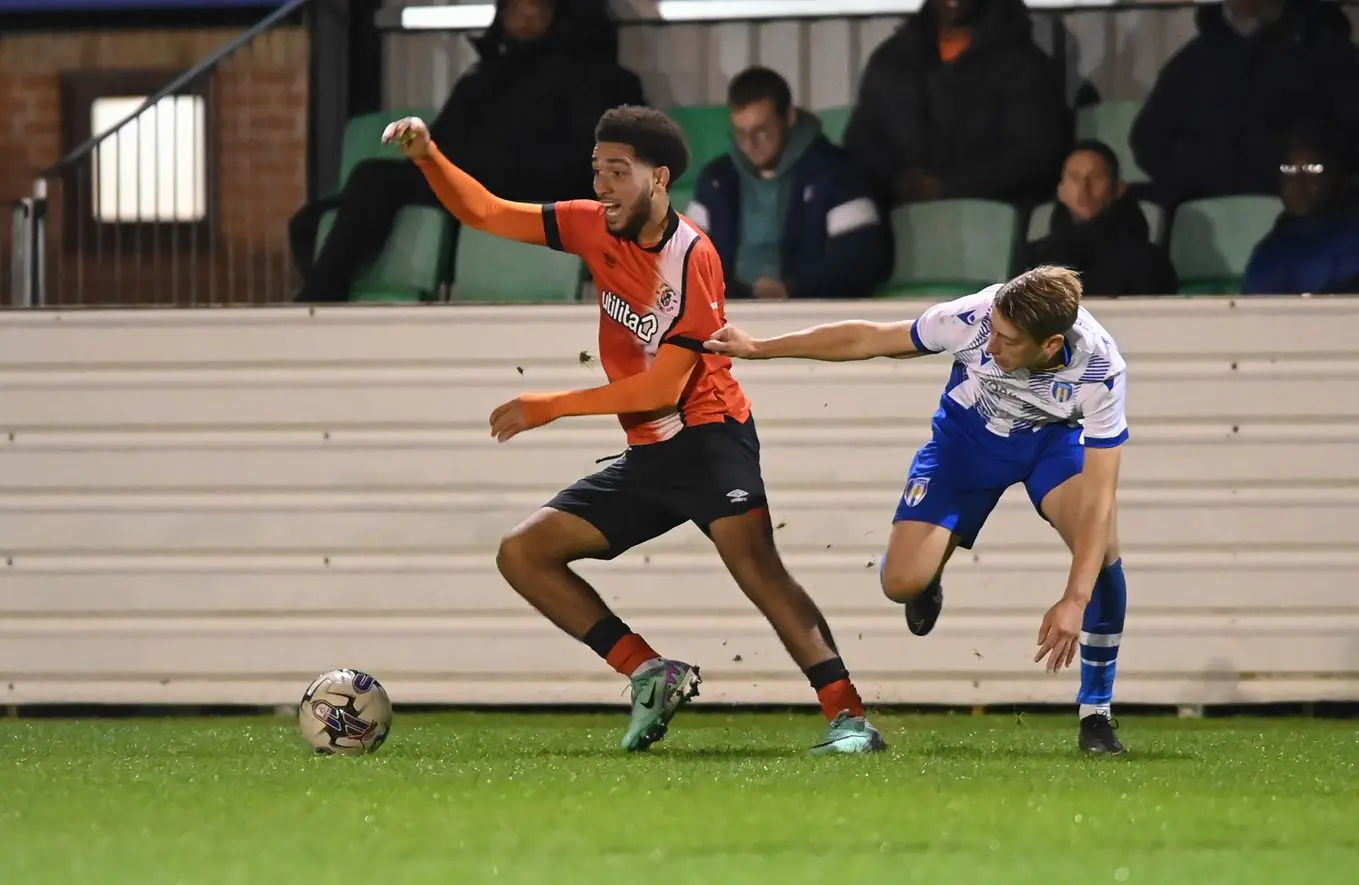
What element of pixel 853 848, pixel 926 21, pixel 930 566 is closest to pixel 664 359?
pixel 930 566

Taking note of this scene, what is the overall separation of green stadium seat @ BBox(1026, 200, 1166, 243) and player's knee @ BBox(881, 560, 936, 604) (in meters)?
2.68

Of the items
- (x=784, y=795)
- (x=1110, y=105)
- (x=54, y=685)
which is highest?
(x=1110, y=105)

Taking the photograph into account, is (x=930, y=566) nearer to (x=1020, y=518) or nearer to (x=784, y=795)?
(x=784, y=795)

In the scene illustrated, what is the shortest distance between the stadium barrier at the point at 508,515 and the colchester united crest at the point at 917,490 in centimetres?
201

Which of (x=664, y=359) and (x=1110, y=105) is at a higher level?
(x=1110, y=105)

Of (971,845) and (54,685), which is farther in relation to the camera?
(54,685)

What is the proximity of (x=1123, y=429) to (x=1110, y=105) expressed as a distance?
135 inches

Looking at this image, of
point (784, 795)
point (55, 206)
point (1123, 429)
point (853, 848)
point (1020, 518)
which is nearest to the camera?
point (853, 848)

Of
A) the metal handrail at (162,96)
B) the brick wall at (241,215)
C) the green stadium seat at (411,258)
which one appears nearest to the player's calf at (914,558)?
the green stadium seat at (411,258)

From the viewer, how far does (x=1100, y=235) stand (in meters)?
8.12

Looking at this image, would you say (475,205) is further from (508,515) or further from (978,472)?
(508,515)

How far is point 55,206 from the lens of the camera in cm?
867

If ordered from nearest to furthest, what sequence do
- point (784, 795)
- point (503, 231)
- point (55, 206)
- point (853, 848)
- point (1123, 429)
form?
point (853, 848), point (784, 795), point (1123, 429), point (503, 231), point (55, 206)

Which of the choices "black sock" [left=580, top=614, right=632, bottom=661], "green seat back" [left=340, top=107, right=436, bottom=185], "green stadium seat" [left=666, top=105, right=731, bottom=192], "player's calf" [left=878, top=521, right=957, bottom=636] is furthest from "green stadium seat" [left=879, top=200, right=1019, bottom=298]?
"black sock" [left=580, top=614, right=632, bottom=661]
